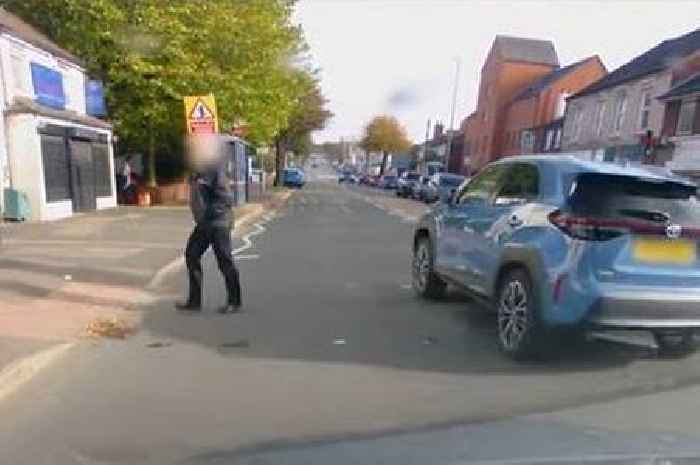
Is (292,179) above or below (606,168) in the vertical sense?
below

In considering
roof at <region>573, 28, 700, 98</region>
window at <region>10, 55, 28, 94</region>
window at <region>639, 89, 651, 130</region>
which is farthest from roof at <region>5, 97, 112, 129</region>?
roof at <region>573, 28, 700, 98</region>

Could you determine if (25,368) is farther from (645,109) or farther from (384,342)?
(645,109)

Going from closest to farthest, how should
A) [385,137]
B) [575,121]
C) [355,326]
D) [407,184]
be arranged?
[355,326] → [575,121] → [407,184] → [385,137]

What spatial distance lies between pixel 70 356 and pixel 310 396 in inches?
89.3

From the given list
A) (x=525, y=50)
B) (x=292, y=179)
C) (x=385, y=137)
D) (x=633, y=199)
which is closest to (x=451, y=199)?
(x=633, y=199)

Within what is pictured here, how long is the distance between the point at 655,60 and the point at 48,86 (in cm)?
2643

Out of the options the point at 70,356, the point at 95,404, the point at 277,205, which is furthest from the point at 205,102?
the point at 277,205

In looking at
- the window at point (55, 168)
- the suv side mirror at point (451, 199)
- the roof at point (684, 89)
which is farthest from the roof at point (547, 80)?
the suv side mirror at point (451, 199)

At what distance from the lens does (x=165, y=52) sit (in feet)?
67.5

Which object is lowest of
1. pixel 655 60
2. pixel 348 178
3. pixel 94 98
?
pixel 348 178

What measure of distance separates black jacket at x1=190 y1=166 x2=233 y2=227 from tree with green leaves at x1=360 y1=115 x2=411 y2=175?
8588 cm

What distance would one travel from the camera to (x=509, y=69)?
5672 cm

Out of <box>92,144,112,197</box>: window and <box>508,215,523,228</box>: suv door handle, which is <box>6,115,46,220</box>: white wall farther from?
<box>508,215,523,228</box>: suv door handle

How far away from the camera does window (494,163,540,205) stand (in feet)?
19.1
